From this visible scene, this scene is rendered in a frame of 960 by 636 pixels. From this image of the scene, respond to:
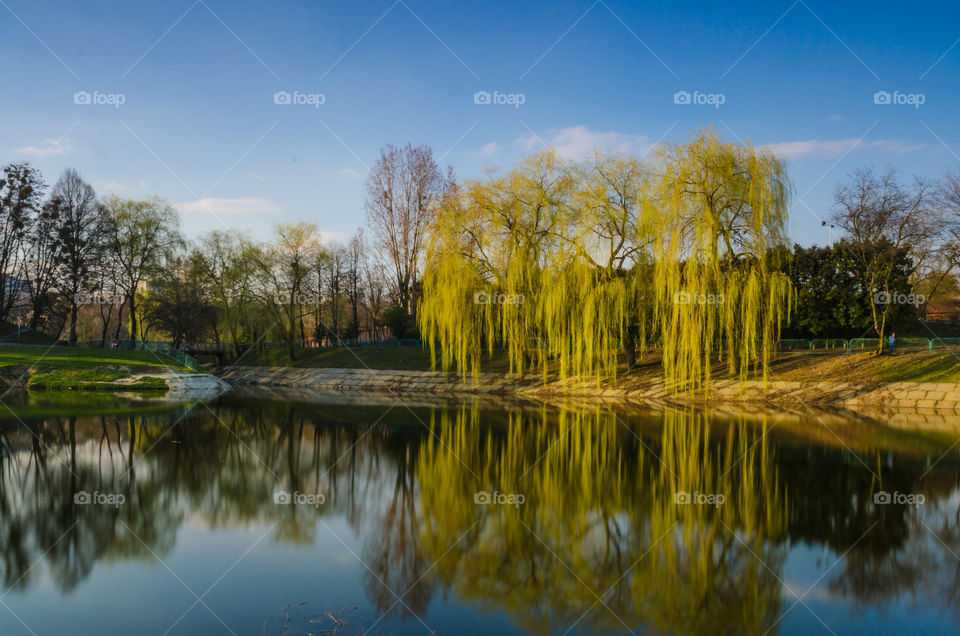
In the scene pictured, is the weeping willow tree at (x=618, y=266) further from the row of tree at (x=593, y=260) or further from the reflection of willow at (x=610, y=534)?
the reflection of willow at (x=610, y=534)

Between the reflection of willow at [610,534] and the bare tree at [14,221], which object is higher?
the bare tree at [14,221]

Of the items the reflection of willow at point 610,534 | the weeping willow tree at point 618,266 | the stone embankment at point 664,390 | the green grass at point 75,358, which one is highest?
the weeping willow tree at point 618,266

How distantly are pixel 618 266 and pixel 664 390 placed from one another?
5957 mm

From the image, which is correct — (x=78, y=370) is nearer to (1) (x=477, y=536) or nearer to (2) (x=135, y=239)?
(2) (x=135, y=239)

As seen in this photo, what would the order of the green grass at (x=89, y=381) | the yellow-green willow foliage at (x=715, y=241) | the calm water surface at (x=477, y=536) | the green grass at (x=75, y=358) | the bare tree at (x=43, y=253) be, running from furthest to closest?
the bare tree at (x=43, y=253)
the green grass at (x=75, y=358)
the green grass at (x=89, y=381)
the yellow-green willow foliage at (x=715, y=241)
the calm water surface at (x=477, y=536)

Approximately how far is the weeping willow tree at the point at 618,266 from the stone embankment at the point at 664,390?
106cm

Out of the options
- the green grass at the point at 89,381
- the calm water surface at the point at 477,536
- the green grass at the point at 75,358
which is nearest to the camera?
the calm water surface at the point at 477,536

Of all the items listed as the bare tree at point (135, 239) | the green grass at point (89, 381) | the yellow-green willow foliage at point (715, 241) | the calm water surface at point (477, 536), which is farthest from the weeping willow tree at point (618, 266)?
the bare tree at point (135, 239)

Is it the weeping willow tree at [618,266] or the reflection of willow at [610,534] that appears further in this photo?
the weeping willow tree at [618,266]

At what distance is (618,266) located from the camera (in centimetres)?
2769

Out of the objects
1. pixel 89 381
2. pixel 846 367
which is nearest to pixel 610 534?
pixel 846 367

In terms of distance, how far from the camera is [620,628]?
524 centimetres

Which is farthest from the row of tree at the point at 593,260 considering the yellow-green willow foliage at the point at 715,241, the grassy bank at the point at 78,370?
the grassy bank at the point at 78,370

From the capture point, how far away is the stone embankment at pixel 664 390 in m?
23.6
